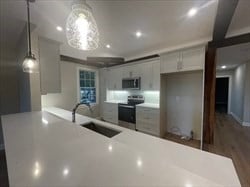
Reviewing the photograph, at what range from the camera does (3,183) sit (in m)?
2.02

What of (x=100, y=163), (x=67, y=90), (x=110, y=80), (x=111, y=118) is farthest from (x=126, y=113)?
(x=100, y=163)

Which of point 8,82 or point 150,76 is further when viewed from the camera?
point 150,76

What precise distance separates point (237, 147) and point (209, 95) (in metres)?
1.35

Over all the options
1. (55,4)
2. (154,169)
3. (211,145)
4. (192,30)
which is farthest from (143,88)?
(154,169)

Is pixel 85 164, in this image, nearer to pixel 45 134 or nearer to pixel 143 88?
pixel 45 134

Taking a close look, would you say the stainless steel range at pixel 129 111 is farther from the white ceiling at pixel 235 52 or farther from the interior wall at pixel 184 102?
the white ceiling at pixel 235 52

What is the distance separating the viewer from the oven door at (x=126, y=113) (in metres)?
4.05

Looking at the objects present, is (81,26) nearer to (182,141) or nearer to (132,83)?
(132,83)

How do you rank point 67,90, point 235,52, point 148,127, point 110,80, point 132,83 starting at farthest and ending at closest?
1. point 110,80
2. point 67,90
3. point 132,83
4. point 235,52
5. point 148,127

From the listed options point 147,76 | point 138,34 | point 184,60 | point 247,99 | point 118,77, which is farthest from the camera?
point 118,77

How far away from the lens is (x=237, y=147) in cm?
293

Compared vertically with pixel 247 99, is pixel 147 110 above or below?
below

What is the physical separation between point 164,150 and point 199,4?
75.0 inches

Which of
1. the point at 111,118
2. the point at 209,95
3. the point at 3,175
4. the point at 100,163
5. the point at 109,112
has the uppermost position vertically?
the point at 209,95
